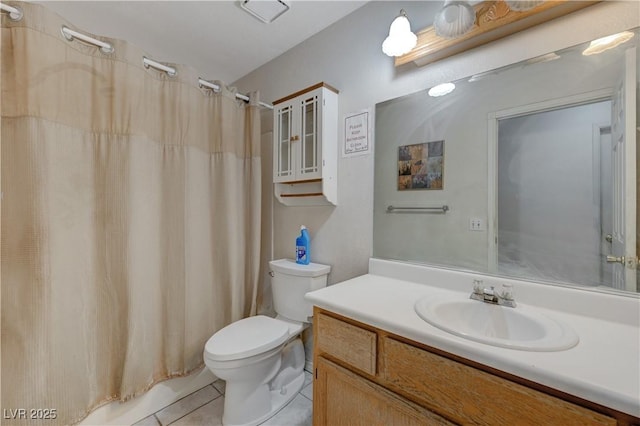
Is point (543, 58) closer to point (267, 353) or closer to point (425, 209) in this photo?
point (425, 209)

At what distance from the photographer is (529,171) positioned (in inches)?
39.1

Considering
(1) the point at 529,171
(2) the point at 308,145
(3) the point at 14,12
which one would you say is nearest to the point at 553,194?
(1) the point at 529,171

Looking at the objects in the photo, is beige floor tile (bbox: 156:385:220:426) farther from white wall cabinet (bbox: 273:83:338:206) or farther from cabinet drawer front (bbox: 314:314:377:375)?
white wall cabinet (bbox: 273:83:338:206)

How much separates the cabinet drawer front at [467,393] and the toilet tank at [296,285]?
0.75 m

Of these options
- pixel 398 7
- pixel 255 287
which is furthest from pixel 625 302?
pixel 255 287

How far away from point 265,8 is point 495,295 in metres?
1.82

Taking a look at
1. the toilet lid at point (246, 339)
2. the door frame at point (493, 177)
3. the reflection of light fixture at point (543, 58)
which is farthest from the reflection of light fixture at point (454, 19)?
the toilet lid at point (246, 339)

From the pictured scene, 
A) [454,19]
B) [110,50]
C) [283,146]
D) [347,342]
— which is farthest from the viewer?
[283,146]

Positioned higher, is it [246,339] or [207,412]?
[246,339]

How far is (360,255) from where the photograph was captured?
1485 mm

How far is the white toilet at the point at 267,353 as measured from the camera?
4.16ft

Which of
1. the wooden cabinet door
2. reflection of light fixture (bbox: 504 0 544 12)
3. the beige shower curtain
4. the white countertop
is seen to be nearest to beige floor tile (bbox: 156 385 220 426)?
the beige shower curtain

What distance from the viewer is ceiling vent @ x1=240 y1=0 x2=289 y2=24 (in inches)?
55.6

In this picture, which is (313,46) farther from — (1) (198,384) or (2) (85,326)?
(1) (198,384)
